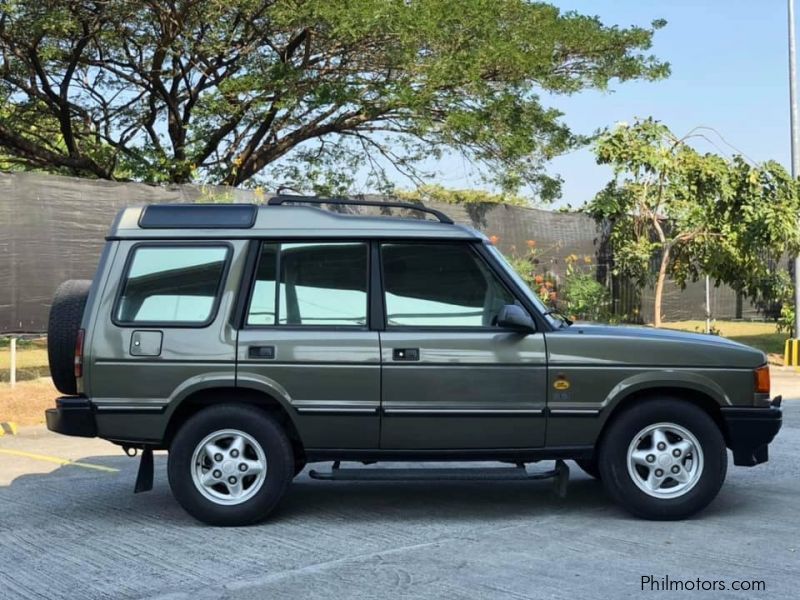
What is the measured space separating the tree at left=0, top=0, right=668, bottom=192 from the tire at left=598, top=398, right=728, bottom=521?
11.4 meters

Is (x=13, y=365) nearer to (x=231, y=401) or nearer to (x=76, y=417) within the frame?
(x=76, y=417)

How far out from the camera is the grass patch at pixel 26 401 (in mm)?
10594

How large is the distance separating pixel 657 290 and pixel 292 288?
13749 mm

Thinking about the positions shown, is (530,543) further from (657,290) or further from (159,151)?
(159,151)

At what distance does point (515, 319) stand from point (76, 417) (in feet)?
9.27

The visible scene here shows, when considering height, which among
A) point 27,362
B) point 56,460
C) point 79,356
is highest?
point 79,356

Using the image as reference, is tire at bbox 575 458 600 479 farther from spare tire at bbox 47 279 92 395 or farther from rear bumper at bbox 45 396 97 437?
spare tire at bbox 47 279 92 395

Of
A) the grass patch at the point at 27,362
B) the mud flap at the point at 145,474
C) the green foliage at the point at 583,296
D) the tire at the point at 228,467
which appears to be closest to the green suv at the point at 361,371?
the tire at the point at 228,467

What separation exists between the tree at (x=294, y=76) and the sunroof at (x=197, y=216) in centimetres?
1039

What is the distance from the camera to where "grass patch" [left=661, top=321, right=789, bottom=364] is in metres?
19.2

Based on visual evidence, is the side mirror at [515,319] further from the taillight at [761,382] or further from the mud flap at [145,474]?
the mud flap at [145,474]

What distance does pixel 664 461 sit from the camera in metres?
6.13

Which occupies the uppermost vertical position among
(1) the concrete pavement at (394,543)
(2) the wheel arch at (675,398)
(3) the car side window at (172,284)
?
(3) the car side window at (172,284)

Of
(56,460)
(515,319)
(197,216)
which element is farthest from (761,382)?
(56,460)
